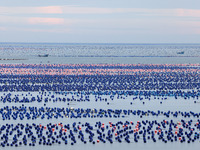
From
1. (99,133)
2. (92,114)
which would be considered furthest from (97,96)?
(99,133)

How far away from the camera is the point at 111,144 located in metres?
20.0

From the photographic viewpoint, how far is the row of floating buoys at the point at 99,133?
2039 centimetres

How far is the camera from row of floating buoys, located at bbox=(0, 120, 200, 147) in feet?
66.9

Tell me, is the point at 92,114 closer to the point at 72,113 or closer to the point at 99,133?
the point at 72,113

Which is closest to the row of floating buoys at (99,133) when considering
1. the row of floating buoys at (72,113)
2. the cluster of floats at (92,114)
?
the cluster of floats at (92,114)

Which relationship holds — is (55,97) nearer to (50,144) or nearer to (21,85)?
(21,85)

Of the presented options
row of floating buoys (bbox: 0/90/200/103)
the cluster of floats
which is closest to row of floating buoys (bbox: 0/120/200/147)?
the cluster of floats

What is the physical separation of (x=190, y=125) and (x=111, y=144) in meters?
5.34

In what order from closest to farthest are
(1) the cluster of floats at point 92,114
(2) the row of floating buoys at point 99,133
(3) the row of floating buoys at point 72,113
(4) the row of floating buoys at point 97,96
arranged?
(2) the row of floating buoys at point 99,133 < (1) the cluster of floats at point 92,114 < (3) the row of floating buoys at point 72,113 < (4) the row of floating buoys at point 97,96

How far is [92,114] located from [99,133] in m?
4.95

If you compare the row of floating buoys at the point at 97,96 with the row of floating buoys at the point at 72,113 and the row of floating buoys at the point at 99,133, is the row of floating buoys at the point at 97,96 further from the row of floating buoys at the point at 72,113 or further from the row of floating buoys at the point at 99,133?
the row of floating buoys at the point at 99,133

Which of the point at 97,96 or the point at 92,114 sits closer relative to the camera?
the point at 92,114

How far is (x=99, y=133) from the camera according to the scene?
21406mm

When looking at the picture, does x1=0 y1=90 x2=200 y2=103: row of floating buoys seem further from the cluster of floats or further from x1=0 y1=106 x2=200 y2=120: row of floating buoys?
x1=0 y1=106 x2=200 y2=120: row of floating buoys
